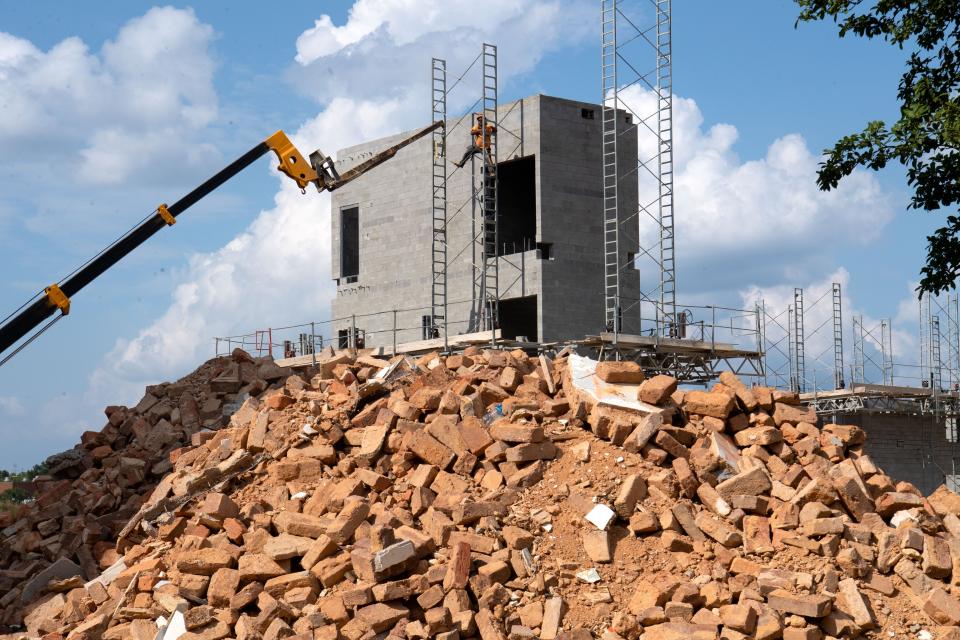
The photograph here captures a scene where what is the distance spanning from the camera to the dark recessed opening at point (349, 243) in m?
31.0

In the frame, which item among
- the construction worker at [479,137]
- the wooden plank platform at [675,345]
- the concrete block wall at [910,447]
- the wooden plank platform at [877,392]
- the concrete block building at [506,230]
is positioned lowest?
the concrete block wall at [910,447]

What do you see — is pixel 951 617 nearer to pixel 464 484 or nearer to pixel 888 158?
pixel 464 484

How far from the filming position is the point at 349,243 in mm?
31547

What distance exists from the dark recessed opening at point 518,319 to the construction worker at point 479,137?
172 inches

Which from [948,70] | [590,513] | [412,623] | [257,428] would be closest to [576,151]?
[948,70]

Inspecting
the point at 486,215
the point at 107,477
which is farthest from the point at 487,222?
the point at 107,477

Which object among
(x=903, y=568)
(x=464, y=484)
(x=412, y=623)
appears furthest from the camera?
(x=464, y=484)

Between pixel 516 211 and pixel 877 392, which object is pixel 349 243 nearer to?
pixel 516 211

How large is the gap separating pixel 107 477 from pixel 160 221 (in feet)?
14.7

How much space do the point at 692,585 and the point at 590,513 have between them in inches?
58.4

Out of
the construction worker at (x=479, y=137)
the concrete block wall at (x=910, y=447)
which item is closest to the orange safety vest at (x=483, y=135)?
the construction worker at (x=479, y=137)

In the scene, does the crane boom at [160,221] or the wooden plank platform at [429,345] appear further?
the wooden plank platform at [429,345]

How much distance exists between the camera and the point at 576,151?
2645cm

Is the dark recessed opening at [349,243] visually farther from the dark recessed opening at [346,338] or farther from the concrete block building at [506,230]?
the dark recessed opening at [346,338]
